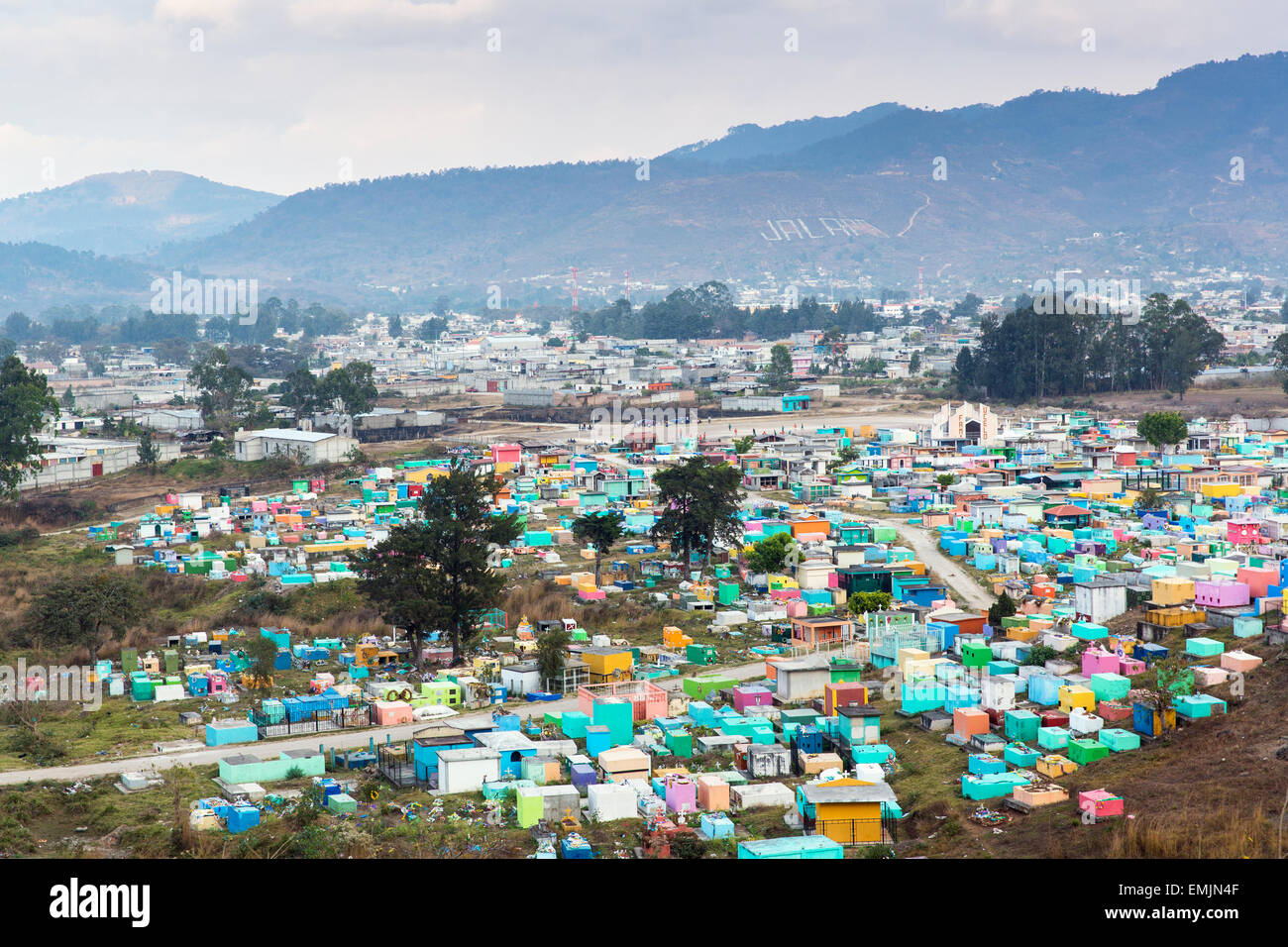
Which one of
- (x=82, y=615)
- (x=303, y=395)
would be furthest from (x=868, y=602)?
(x=303, y=395)

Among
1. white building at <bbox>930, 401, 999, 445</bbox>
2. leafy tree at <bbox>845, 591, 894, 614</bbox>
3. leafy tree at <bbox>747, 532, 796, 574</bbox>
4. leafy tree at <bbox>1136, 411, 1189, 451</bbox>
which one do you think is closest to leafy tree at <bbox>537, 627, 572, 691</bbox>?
leafy tree at <bbox>845, 591, 894, 614</bbox>

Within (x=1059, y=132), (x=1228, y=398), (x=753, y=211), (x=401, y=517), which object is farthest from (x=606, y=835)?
(x=1059, y=132)

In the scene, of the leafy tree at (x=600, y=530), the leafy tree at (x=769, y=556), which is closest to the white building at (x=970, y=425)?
the leafy tree at (x=769, y=556)

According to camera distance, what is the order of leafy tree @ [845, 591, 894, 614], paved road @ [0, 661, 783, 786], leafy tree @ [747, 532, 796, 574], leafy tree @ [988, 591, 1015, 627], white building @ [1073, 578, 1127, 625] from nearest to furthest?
paved road @ [0, 661, 783, 786] → leafy tree @ [988, 591, 1015, 627] → white building @ [1073, 578, 1127, 625] → leafy tree @ [845, 591, 894, 614] → leafy tree @ [747, 532, 796, 574]

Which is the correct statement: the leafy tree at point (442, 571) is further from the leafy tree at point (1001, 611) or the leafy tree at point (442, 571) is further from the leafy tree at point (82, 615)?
the leafy tree at point (1001, 611)

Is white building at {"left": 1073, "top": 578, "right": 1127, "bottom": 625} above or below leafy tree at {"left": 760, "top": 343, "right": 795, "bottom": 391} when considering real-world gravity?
below

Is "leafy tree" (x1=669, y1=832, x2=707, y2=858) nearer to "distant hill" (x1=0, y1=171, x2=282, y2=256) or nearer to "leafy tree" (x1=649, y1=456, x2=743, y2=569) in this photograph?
"leafy tree" (x1=649, y1=456, x2=743, y2=569)

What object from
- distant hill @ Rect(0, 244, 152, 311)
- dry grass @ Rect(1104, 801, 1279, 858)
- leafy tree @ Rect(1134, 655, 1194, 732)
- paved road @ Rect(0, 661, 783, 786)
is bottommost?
paved road @ Rect(0, 661, 783, 786)
